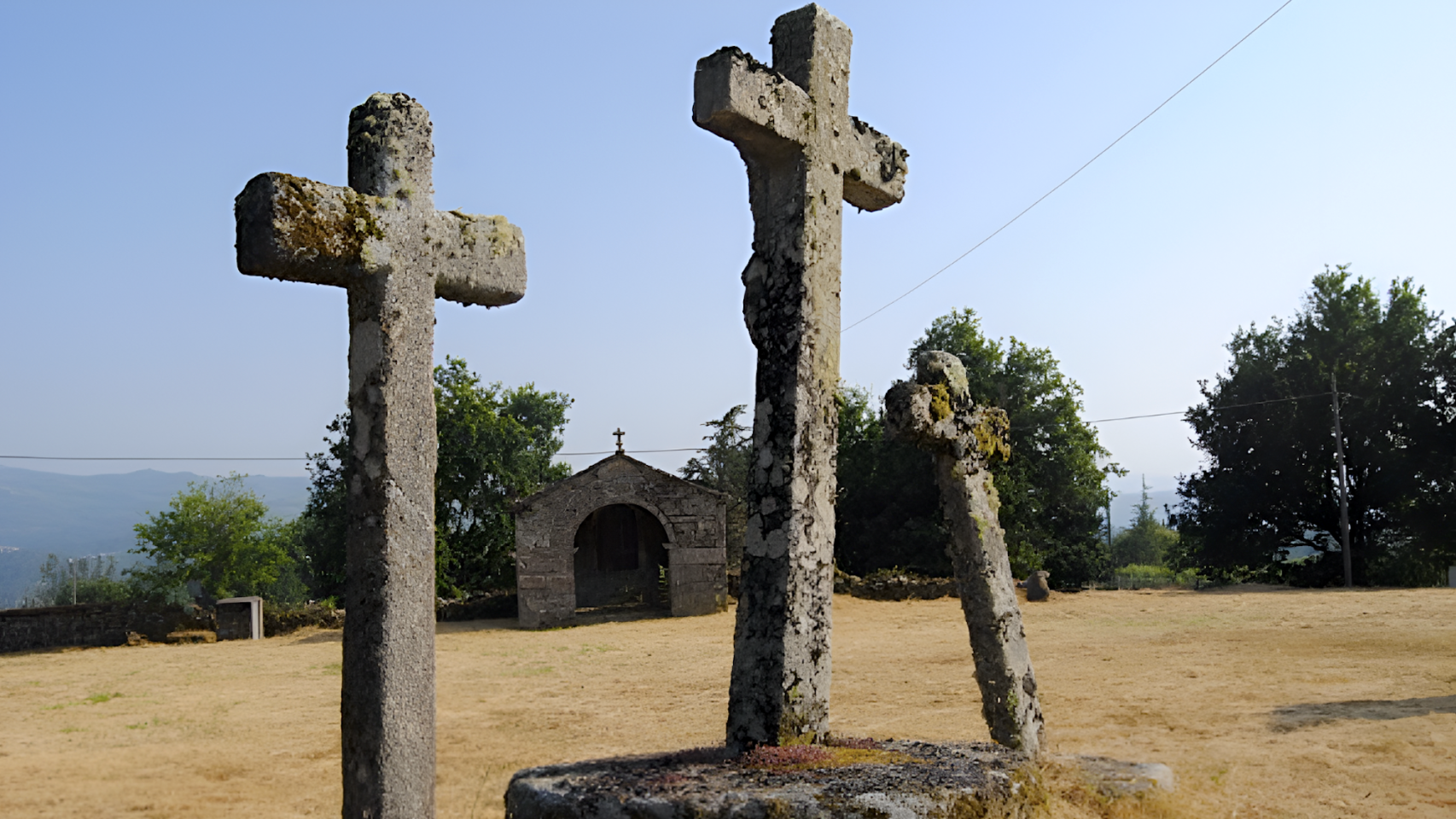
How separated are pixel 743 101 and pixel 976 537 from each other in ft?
10.5

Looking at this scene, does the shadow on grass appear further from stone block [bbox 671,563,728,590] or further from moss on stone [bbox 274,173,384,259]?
stone block [bbox 671,563,728,590]

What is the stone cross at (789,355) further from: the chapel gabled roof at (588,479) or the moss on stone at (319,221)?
the chapel gabled roof at (588,479)

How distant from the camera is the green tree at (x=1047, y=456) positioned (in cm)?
3162

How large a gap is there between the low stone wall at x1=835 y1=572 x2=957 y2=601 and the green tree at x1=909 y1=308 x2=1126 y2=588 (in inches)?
346

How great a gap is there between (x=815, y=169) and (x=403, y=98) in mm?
1872

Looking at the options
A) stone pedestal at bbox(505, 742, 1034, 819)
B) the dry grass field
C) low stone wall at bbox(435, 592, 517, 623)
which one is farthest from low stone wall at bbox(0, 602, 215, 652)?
stone pedestal at bbox(505, 742, 1034, 819)

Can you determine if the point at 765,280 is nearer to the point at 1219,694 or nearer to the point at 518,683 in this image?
the point at 1219,694

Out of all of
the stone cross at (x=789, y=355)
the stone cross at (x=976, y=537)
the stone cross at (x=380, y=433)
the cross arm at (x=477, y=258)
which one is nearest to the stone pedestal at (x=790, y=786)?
the stone cross at (x=789, y=355)

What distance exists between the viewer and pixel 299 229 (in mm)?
3842

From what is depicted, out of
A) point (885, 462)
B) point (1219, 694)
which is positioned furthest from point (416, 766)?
point (885, 462)

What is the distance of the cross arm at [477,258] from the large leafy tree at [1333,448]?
97.4ft

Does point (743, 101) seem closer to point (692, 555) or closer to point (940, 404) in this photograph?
point (940, 404)

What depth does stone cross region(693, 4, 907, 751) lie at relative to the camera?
3.99m

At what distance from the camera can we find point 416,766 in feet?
13.0
